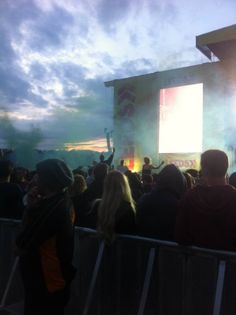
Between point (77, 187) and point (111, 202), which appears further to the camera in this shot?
point (77, 187)

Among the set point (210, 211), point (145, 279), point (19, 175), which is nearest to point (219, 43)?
point (19, 175)

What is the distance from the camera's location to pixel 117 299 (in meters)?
3.60

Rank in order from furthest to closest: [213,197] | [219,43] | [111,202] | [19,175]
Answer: [219,43] → [19,175] → [111,202] → [213,197]

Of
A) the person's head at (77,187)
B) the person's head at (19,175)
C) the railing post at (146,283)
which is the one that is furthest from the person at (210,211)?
the person's head at (19,175)

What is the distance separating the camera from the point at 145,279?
3371 mm

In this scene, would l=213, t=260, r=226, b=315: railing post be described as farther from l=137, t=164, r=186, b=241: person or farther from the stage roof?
the stage roof

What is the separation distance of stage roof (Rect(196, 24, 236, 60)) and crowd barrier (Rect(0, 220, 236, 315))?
15.1 meters

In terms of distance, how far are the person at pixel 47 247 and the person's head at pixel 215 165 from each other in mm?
1033

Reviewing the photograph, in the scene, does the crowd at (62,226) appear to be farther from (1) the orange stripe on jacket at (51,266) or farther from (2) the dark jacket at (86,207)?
(2) the dark jacket at (86,207)

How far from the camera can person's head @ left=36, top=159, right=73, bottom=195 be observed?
3027mm

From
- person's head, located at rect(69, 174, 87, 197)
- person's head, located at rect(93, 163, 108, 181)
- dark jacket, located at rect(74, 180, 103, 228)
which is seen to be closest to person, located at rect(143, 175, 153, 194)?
person's head, located at rect(93, 163, 108, 181)

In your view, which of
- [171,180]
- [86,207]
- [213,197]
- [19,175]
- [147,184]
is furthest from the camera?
[19,175]

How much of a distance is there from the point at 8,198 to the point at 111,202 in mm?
1718

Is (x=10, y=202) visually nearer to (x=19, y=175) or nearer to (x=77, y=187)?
(x=77, y=187)
